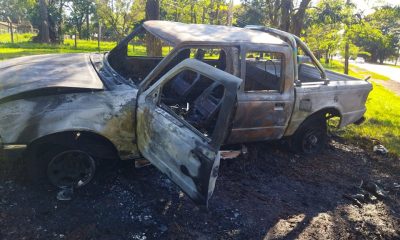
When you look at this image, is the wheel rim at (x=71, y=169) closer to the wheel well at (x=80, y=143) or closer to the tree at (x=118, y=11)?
→ the wheel well at (x=80, y=143)

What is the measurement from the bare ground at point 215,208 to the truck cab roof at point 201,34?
176 centimetres

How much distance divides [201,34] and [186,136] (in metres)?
1.65

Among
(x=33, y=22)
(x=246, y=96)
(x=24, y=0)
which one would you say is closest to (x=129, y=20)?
(x=24, y=0)

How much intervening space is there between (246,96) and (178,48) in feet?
3.58

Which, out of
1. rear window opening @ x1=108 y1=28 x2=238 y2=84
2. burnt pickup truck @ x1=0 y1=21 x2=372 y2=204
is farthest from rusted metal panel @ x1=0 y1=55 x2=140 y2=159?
rear window opening @ x1=108 y1=28 x2=238 y2=84

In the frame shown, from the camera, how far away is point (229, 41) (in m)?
4.15

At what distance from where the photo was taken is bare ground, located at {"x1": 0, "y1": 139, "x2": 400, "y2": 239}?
10.9ft

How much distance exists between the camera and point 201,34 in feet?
13.8

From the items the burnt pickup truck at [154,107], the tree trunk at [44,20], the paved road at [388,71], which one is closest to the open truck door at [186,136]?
the burnt pickup truck at [154,107]

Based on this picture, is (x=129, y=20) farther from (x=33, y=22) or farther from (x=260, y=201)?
(x=260, y=201)

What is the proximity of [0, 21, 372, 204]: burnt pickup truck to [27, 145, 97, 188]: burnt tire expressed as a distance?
0.01 metres

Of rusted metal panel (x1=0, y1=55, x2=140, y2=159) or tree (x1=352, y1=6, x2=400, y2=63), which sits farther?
tree (x1=352, y1=6, x2=400, y2=63)

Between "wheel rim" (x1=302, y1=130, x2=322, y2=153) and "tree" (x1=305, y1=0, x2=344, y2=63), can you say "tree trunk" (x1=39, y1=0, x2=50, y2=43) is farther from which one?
"wheel rim" (x1=302, y1=130, x2=322, y2=153)

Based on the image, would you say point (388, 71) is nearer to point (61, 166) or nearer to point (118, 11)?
point (118, 11)
